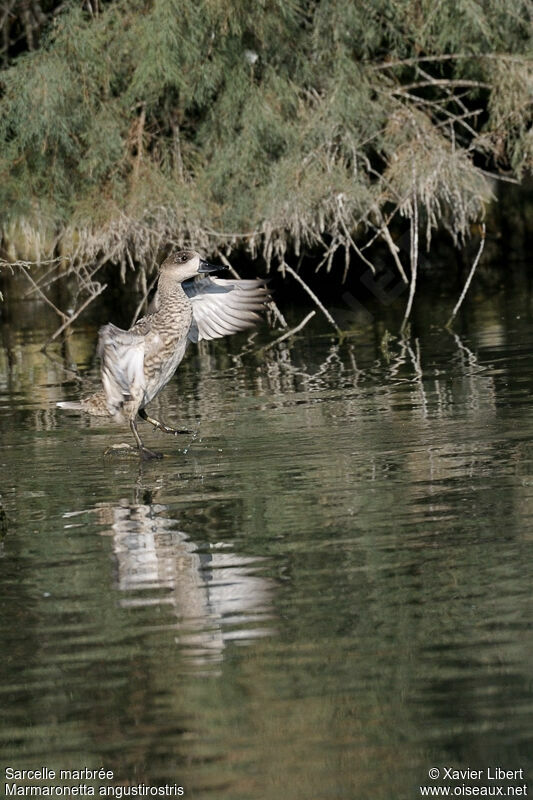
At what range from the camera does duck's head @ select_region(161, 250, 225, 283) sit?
10.7m

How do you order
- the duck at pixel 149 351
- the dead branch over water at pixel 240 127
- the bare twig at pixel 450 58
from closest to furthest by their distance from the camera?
the duck at pixel 149 351, the dead branch over water at pixel 240 127, the bare twig at pixel 450 58

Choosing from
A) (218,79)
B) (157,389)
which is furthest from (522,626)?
(218,79)

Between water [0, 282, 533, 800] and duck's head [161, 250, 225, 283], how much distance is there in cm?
112

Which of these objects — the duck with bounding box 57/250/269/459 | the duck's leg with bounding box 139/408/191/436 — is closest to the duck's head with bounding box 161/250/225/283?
the duck with bounding box 57/250/269/459

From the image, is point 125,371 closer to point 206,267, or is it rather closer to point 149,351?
point 149,351

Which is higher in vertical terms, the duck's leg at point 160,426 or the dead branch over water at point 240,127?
the dead branch over water at point 240,127

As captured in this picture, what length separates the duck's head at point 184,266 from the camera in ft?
35.2

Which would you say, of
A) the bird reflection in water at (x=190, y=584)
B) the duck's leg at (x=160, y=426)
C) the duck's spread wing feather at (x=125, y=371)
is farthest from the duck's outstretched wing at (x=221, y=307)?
the bird reflection in water at (x=190, y=584)

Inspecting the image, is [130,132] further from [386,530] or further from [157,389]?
[386,530]

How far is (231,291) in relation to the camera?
1170 centimetres

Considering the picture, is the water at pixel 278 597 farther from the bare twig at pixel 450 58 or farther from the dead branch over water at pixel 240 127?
the bare twig at pixel 450 58

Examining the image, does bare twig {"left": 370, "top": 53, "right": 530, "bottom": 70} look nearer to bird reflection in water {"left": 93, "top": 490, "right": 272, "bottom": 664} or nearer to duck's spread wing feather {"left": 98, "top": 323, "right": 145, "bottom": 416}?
duck's spread wing feather {"left": 98, "top": 323, "right": 145, "bottom": 416}

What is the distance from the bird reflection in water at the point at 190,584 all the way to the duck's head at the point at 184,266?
9.35 feet

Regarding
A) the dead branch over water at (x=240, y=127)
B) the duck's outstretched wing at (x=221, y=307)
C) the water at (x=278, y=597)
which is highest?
the dead branch over water at (x=240, y=127)
